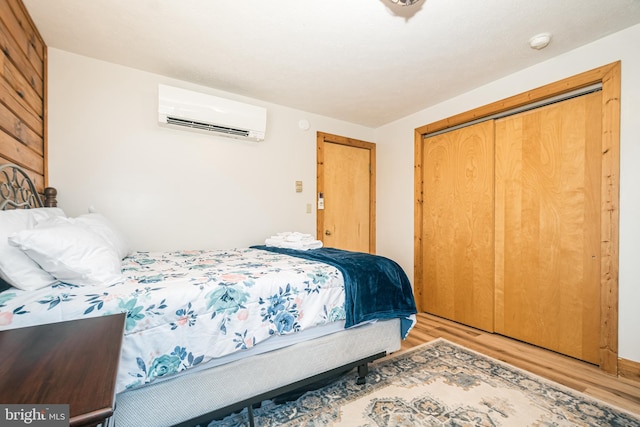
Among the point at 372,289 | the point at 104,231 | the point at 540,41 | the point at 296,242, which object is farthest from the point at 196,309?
the point at 540,41

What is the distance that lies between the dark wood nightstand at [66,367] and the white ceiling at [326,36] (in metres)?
1.88

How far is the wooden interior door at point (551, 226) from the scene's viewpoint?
220cm

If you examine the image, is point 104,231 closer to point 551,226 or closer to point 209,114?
point 209,114

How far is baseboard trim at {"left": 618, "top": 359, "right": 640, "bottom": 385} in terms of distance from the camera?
191cm

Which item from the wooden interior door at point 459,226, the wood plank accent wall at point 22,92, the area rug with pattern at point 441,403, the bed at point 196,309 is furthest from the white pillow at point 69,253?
the wooden interior door at point 459,226

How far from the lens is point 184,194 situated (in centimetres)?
273

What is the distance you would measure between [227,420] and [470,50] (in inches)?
120

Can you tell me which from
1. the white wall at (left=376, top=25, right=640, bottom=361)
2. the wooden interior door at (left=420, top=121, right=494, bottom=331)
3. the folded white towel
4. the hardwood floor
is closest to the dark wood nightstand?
the folded white towel

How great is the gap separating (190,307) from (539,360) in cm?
262

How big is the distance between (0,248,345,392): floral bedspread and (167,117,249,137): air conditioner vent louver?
1344mm

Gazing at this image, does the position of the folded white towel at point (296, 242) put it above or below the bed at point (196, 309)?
above

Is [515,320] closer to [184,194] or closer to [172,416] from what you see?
[172,416]

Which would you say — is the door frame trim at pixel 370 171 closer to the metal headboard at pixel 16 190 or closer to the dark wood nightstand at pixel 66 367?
the metal headboard at pixel 16 190

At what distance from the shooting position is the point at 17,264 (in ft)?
3.85
